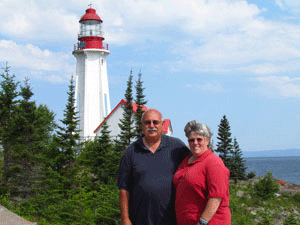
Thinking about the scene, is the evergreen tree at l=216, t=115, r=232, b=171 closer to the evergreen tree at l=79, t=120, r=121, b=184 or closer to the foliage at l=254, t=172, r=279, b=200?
the foliage at l=254, t=172, r=279, b=200

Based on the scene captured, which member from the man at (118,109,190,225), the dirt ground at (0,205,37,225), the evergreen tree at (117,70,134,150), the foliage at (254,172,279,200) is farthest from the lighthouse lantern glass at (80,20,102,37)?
the man at (118,109,190,225)

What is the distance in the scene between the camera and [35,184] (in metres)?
17.7

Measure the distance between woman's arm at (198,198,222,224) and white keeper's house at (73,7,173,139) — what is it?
3017 centimetres

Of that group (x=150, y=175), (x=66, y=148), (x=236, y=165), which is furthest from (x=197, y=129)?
(x=236, y=165)

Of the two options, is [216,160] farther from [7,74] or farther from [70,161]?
[7,74]

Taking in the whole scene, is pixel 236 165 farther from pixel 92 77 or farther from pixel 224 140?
pixel 92 77

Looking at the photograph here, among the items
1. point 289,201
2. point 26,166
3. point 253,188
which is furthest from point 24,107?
point 289,201

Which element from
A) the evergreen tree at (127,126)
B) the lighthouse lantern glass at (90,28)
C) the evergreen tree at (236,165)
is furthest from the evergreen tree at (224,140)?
the lighthouse lantern glass at (90,28)

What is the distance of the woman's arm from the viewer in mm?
4062

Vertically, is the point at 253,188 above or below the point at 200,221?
below

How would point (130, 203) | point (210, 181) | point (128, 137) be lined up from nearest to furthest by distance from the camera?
point (210, 181) → point (130, 203) → point (128, 137)

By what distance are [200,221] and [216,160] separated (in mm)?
688

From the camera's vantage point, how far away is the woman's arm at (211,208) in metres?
4.06

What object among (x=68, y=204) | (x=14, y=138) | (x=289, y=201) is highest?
(x=14, y=138)
